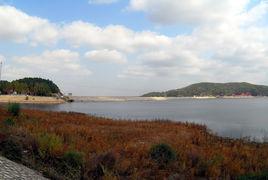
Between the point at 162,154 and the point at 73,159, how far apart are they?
4.27 m

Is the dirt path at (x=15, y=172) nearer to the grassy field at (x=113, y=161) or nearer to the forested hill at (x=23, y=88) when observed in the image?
the grassy field at (x=113, y=161)

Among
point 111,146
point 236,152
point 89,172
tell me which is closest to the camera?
point 89,172

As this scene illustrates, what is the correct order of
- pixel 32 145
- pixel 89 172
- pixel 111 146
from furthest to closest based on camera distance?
pixel 111 146 < pixel 32 145 < pixel 89 172

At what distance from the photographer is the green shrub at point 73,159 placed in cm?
1242

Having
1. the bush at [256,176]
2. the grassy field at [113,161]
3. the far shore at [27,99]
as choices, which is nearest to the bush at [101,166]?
the grassy field at [113,161]

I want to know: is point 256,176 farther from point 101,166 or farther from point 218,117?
point 218,117

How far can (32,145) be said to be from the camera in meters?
13.6

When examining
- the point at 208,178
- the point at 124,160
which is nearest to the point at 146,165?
the point at 124,160

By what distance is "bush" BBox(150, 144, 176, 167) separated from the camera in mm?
15062

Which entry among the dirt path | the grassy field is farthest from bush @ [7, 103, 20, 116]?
the dirt path

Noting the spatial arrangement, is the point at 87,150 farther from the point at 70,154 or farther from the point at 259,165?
the point at 259,165

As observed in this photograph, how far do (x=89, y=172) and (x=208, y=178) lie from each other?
427 cm

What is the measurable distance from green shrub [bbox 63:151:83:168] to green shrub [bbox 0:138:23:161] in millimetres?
1440

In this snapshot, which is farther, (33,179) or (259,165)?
(259,165)
